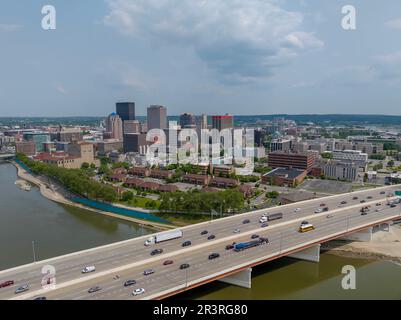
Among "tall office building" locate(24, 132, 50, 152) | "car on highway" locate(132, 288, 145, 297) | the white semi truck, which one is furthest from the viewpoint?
"tall office building" locate(24, 132, 50, 152)

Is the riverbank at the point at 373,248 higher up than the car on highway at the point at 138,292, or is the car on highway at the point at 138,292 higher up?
the car on highway at the point at 138,292

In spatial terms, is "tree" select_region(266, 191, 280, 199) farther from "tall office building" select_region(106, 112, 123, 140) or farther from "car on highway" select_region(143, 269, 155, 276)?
"tall office building" select_region(106, 112, 123, 140)

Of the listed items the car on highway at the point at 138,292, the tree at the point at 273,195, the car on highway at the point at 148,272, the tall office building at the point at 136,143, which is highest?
the tall office building at the point at 136,143

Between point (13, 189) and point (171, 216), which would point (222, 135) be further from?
point (171, 216)

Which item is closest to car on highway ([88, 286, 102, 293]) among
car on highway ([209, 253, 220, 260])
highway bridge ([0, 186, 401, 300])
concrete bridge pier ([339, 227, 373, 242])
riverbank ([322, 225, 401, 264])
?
highway bridge ([0, 186, 401, 300])

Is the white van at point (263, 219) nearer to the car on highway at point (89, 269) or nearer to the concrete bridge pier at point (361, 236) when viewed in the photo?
the concrete bridge pier at point (361, 236)

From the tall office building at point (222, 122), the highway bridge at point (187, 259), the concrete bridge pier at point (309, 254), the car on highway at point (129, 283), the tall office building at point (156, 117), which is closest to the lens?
the highway bridge at point (187, 259)

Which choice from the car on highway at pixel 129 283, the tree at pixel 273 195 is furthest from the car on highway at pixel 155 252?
the tree at pixel 273 195
